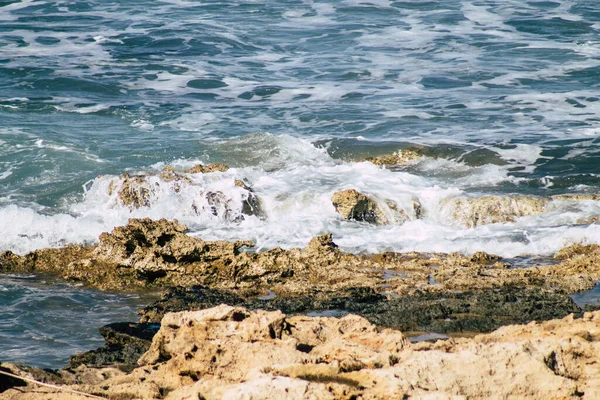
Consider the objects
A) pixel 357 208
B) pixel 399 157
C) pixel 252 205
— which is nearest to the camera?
pixel 357 208

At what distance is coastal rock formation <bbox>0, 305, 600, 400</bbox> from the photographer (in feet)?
11.2

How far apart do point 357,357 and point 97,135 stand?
40.3 feet

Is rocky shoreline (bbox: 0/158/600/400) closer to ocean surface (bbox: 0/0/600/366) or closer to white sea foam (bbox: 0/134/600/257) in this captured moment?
white sea foam (bbox: 0/134/600/257)

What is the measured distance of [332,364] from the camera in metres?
3.59

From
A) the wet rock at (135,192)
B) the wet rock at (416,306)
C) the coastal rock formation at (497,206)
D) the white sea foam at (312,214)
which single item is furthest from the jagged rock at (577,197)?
the wet rock at (135,192)

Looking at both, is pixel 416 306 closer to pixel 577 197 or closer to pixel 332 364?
pixel 332 364

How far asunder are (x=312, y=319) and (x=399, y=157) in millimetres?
9437

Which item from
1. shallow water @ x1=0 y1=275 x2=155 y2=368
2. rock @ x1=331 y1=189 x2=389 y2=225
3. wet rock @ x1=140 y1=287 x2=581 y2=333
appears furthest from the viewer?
rock @ x1=331 y1=189 x2=389 y2=225

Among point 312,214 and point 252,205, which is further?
point 252,205

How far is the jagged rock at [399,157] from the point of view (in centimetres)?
1357

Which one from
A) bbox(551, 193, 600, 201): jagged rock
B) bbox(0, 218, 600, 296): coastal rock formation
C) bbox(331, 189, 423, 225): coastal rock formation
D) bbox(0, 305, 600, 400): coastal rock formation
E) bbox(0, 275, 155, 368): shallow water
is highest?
bbox(0, 305, 600, 400): coastal rock formation

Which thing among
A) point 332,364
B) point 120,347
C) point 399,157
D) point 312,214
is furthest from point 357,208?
point 332,364

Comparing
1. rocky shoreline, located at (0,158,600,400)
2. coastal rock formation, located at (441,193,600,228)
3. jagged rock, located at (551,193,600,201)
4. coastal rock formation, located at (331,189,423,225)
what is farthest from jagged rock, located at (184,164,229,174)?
jagged rock, located at (551,193,600,201)

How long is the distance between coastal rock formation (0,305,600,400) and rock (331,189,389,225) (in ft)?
19.6
